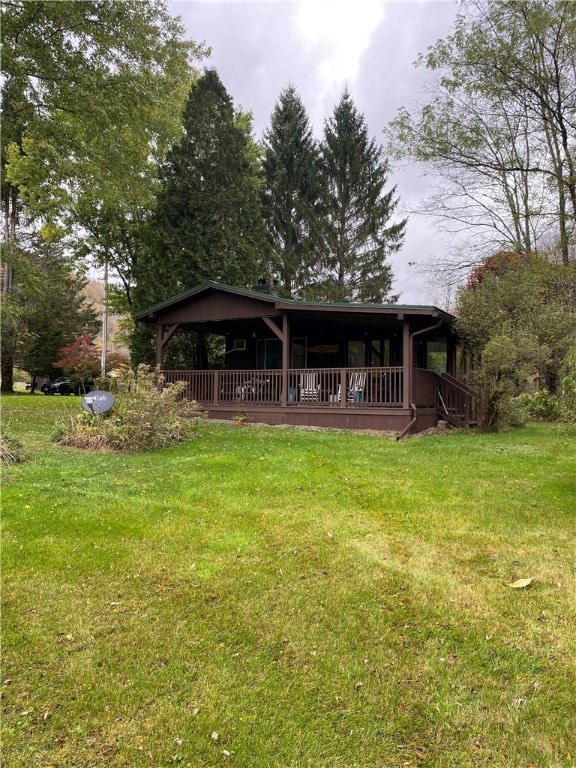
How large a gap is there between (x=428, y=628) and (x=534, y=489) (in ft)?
13.1

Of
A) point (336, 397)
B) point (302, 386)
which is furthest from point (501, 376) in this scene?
point (302, 386)

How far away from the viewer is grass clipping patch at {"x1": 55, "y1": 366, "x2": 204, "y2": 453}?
28.0ft

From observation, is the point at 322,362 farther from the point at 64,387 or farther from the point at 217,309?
the point at 64,387

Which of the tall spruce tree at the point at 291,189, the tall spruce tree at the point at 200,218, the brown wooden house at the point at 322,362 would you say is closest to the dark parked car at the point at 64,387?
the tall spruce tree at the point at 200,218

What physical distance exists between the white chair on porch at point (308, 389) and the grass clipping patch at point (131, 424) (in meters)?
4.15

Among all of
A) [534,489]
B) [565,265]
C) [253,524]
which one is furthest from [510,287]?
[253,524]

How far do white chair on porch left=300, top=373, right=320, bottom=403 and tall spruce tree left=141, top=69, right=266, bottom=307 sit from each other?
9.07 m

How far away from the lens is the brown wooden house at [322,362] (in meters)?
11.9

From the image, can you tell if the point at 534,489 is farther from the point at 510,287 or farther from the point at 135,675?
the point at 510,287

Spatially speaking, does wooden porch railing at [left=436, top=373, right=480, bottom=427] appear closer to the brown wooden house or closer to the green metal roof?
the brown wooden house

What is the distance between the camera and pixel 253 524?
4746mm

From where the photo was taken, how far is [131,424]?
8.75 metres

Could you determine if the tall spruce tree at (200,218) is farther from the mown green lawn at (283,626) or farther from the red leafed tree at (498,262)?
the mown green lawn at (283,626)

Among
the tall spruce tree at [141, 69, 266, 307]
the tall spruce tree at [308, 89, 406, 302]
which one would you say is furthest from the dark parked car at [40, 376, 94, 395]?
the tall spruce tree at [308, 89, 406, 302]
